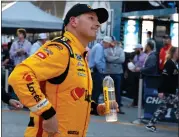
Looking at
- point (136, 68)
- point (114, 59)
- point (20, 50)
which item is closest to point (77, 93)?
point (114, 59)

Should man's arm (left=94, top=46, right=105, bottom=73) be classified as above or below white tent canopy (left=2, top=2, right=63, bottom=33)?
below

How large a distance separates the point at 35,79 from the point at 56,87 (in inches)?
8.3

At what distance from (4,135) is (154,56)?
4386 millimetres

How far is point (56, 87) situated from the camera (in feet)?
10.7

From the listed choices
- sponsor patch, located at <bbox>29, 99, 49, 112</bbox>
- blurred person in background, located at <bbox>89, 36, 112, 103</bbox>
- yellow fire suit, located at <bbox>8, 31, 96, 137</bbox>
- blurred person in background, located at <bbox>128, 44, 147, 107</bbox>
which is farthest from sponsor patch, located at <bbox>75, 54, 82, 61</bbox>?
blurred person in background, located at <bbox>128, 44, 147, 107</bbox>

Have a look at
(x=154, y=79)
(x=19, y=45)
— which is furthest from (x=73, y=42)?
(x=19, y=45)

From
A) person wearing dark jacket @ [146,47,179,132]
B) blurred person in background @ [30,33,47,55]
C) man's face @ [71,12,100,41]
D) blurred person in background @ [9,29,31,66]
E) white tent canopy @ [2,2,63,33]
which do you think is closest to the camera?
man's face @ [71,12,100,41]

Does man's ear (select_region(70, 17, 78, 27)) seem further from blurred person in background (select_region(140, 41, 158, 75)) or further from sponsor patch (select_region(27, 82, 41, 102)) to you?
blurred person in background (select_region(140, 41, 158, 75))

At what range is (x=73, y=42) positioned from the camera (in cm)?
338

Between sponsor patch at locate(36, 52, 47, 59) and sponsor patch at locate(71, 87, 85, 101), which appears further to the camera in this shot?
sponsor patch at locate(71, 87, 85, 101)

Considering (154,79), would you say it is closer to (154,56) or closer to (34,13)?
(154,56)

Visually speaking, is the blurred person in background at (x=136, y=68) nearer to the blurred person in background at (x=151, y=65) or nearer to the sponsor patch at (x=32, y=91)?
the blurred person in background at (x=151, y=65)

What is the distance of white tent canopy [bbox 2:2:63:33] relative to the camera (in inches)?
583

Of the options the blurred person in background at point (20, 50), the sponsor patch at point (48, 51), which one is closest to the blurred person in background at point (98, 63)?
the blurred person in background at point (20, 50)
